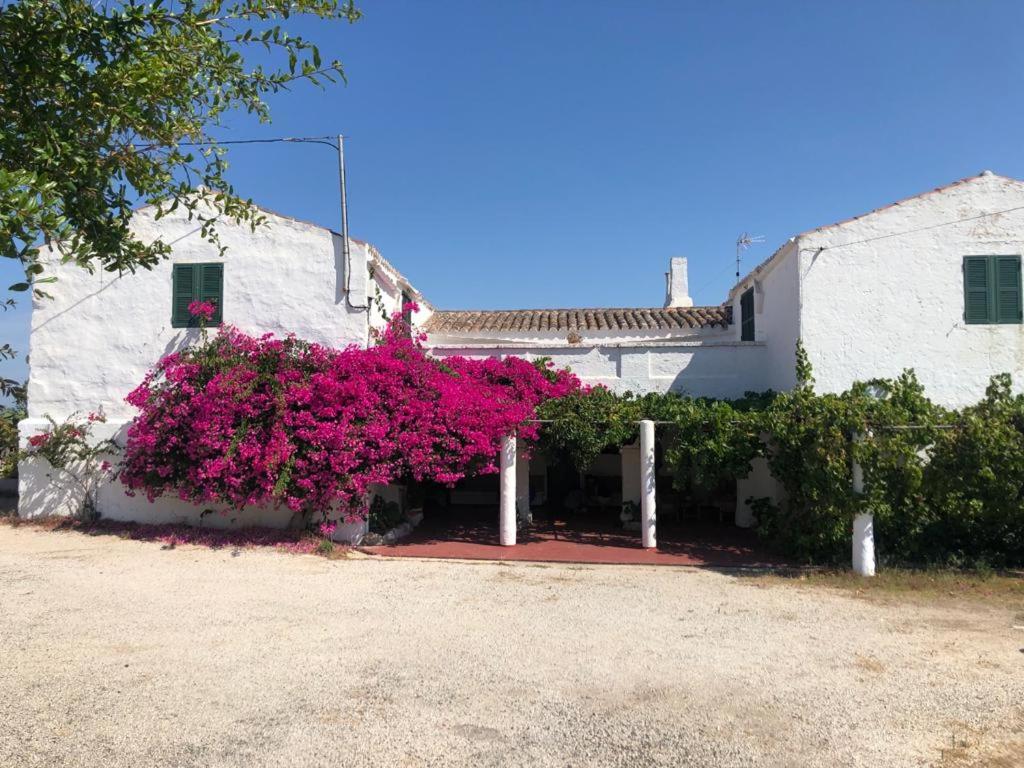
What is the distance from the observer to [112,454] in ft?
40.6

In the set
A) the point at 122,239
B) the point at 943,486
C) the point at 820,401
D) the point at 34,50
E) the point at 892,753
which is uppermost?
the point at 34,50

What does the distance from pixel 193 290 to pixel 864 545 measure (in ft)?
39.5

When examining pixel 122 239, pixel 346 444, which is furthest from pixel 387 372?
pixel 122 239

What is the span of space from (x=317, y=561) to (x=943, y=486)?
920cm

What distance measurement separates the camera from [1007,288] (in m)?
11.1

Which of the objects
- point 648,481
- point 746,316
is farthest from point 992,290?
point 648,481

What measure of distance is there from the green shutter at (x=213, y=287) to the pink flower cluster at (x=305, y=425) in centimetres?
92

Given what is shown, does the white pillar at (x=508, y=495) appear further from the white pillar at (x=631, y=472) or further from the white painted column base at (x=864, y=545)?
the white painted column base at (x=864, y=545)

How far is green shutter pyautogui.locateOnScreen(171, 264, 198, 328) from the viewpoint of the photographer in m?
12.4

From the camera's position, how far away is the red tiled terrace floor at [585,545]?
1073cm

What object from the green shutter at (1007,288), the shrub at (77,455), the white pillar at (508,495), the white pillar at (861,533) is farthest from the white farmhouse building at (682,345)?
the white pillar at (861,533)

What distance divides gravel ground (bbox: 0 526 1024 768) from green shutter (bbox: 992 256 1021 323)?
226 inches

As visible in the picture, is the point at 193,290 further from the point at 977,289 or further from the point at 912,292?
the point at 977,289

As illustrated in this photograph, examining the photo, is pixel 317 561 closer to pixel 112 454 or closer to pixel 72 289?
pixel 112 454
